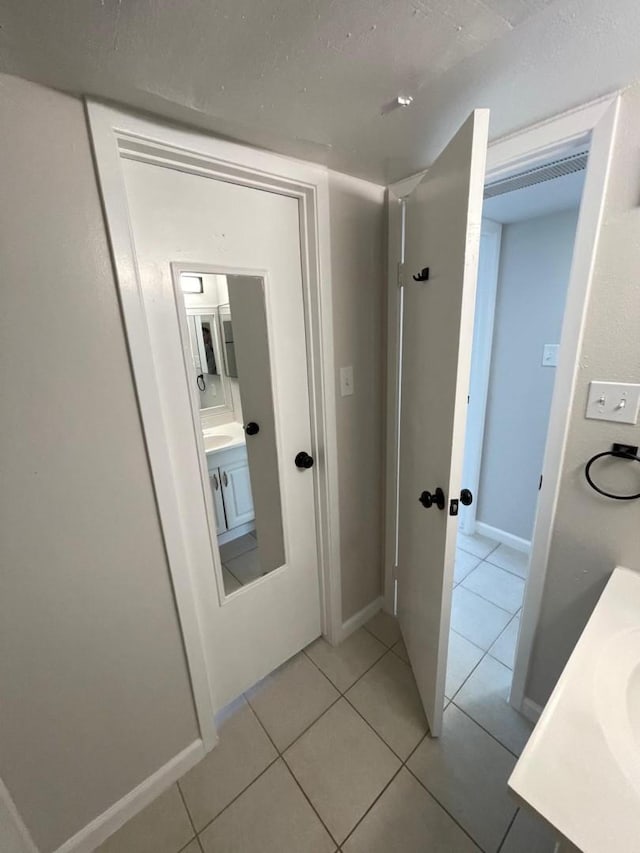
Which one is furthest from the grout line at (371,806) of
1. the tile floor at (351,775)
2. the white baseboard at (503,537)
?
the white baseboard at (503,537)

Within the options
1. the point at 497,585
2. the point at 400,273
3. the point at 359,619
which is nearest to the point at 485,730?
the point at 359,619

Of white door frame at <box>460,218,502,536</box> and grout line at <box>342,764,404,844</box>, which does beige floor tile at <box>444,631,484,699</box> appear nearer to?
grout line at <box>342,764,404,844</box>

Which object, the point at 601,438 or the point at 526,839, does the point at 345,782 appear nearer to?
the point at 526,839

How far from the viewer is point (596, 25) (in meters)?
0.63

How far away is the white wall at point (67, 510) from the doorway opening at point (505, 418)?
1233mm

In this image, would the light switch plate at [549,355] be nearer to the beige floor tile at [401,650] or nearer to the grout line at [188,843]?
the beige floor tile at [401,650]

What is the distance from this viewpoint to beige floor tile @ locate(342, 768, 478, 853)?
973 millimetres

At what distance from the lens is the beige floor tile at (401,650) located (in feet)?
5.13

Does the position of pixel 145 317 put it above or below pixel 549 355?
above

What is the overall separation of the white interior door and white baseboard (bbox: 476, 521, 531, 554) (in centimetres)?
143

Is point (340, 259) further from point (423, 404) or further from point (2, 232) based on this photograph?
point (2, 232)

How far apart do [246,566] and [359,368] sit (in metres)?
0.94

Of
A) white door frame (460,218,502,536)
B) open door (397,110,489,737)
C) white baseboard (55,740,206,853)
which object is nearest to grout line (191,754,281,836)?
white baseboard (55,740,206,853)

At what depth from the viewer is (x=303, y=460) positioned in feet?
4.55
